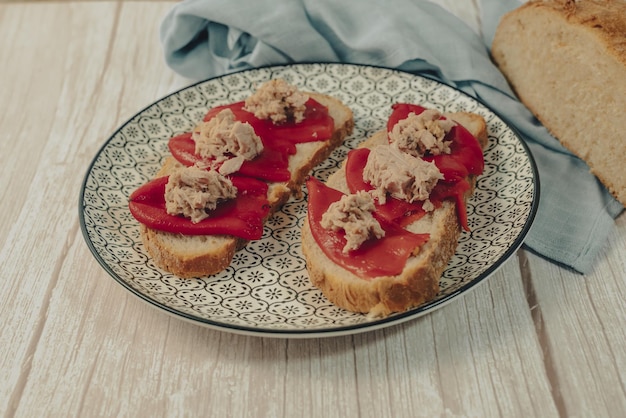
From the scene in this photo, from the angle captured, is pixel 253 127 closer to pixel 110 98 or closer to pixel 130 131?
pixel 130 131

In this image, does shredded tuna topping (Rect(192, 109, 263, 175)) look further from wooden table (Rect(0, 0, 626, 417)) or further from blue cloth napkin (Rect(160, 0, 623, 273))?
blue cloth napkin (Rect(160, 0, 623, 273))

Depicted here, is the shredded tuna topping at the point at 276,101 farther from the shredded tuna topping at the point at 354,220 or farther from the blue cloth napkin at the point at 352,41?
the shredded tuna topping at the point at 354,220

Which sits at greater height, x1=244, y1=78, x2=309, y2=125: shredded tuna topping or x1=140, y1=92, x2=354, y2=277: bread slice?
x1=244, y1=78, x2=309, y2=125: shredded tuna topping

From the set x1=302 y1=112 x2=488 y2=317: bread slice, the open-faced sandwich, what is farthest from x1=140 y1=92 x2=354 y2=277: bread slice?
x1=302 y1=112 x2=488 y2=317: bread slice

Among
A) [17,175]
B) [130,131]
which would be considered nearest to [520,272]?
[130,131]

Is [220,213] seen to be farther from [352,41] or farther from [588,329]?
[352,41]

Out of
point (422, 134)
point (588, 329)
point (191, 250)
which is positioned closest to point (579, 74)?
point (422, 134)
